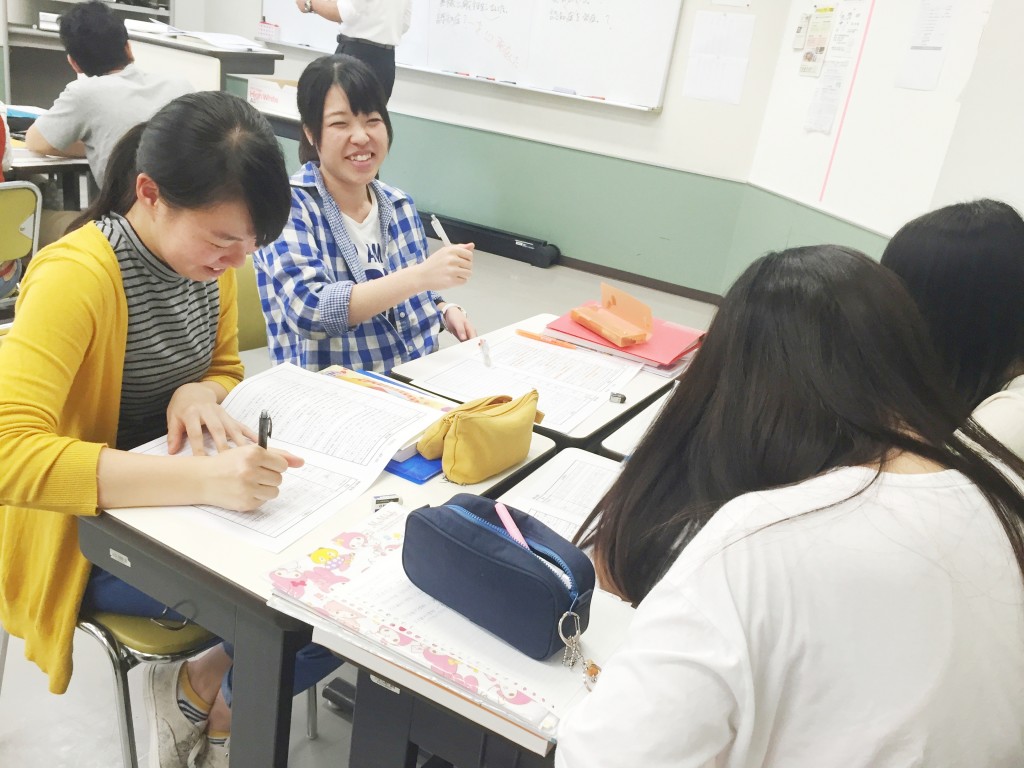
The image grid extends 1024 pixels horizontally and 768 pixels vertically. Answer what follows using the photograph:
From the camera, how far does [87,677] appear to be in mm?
1663

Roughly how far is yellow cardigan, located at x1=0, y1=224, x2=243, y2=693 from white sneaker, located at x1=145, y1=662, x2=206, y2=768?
0.53 ft

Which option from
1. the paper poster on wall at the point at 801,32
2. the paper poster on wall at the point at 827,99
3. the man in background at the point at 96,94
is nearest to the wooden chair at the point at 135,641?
the man in background at the point at 96,94

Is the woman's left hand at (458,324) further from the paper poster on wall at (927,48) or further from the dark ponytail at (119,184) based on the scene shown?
the paper poster on wall at (927,48)

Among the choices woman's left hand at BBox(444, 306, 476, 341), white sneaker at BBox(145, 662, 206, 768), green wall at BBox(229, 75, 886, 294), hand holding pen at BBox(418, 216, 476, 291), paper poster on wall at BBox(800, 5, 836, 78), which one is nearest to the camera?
white sneaker at BBox(145, 662, 206, 768)

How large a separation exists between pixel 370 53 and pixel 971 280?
3927 mm

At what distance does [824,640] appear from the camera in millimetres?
614

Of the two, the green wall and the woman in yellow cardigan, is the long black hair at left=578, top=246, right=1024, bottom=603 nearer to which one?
the woman in yellow cardigan

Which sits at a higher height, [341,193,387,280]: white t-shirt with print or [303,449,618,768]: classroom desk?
[341,193,387,280]: white t-shirt with print

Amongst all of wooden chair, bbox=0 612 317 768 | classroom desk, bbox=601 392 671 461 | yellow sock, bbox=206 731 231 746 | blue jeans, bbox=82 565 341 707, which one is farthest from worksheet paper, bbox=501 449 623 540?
yellow sock, bbox=206 731 231 746

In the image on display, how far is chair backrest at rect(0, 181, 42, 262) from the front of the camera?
246cm

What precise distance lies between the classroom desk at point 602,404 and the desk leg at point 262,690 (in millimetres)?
679

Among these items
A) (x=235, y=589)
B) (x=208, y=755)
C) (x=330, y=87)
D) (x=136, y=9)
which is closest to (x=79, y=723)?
(x=208, y=755)

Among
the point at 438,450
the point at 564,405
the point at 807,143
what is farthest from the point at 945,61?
the point at 438,450

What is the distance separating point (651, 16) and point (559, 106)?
78 cm
